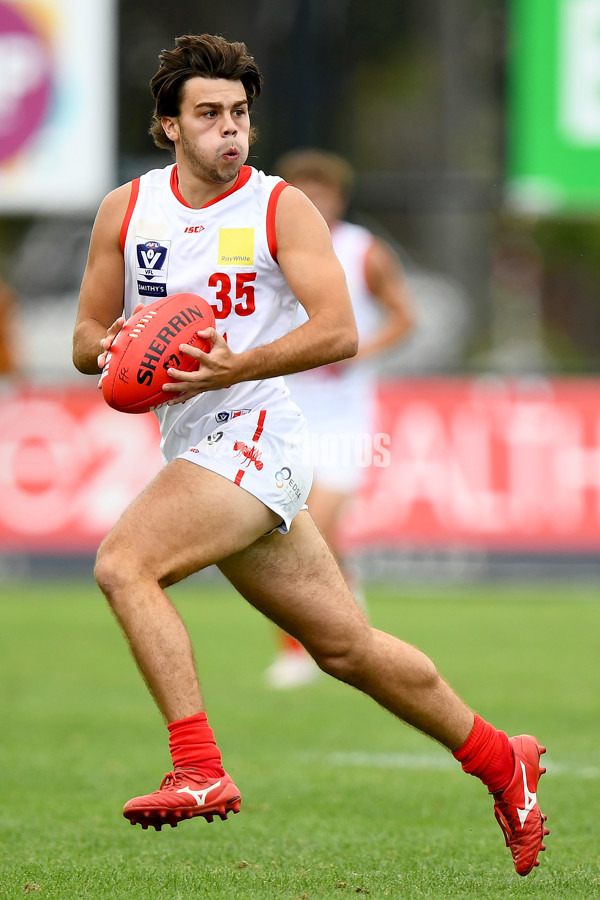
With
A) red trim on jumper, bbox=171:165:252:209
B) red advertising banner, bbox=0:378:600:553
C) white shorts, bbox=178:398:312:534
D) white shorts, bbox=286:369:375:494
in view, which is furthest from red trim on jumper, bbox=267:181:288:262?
red advertising banner, bbox=0:378:600:553

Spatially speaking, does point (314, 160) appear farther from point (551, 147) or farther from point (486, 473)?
point (551, 147)

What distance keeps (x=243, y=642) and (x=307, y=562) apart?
6.24 m

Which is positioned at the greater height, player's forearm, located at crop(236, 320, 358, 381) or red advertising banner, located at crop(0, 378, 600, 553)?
red advertising banner, located at crop(0, 378, 600, 553)

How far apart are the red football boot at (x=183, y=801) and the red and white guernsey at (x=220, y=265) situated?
1.04 metres

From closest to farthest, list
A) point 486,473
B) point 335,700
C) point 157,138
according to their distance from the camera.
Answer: point 157,138 → point 335,700 → point 486,473

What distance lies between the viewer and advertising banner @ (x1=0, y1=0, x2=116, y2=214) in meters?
16.3

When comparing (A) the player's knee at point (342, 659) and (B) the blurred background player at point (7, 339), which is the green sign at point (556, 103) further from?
(A) the player's knee at point (342, 659)

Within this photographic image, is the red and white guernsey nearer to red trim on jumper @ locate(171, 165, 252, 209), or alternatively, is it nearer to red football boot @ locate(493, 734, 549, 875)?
red trim on jumper @ locate(171, 165, 252, 209)

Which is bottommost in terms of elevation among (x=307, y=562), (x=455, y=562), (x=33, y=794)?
(x=33, y=794)

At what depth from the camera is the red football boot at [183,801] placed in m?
4.30

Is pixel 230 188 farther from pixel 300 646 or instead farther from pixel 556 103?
pixel 556 103

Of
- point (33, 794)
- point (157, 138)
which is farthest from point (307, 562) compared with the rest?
point (33, 794)

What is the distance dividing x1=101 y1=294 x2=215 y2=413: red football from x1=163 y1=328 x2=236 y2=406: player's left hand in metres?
0.03

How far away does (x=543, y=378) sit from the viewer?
1466 cm
